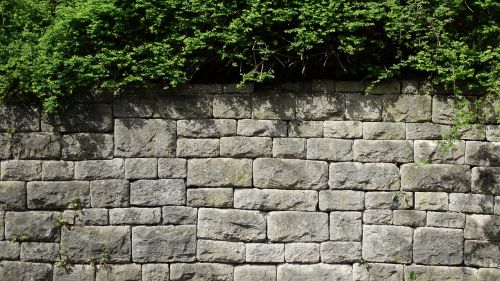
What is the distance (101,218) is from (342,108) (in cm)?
275

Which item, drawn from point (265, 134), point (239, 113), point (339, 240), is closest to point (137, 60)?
point (239, 113)

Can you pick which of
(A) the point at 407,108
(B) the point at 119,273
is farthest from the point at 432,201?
(B) the point at 119,273

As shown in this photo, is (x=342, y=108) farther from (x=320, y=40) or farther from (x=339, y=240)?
(x=339, y=240)

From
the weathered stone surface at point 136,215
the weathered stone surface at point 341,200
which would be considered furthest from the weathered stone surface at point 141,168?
the weathered stone surface at point 341,200

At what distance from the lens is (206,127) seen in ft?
18.4

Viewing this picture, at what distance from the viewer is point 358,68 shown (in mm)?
5605

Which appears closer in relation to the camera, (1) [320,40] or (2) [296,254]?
(1) [320,40]

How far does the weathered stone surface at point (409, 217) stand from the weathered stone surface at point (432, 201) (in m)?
0.08

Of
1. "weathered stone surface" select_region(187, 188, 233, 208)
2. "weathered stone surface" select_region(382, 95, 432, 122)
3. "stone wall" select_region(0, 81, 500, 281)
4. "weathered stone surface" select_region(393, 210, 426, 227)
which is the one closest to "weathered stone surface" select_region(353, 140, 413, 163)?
"stone wall" select_region(0, 81, 500, 281)

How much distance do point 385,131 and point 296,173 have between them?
3.28 feet

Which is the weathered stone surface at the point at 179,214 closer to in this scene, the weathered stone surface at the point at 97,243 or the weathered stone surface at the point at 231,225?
the weathered stone surface at the point at 231,225

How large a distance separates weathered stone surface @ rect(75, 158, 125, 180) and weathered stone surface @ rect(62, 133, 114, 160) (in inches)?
2.9

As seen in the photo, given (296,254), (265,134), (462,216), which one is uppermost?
(265,134)

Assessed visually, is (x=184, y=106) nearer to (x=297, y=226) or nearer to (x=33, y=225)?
(x=297, y=226)
